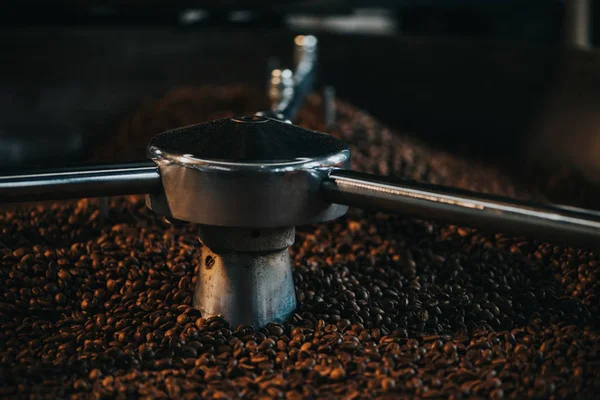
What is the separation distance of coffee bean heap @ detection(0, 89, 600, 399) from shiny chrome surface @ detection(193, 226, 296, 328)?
2 centimetres

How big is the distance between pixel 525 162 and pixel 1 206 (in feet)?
4.77

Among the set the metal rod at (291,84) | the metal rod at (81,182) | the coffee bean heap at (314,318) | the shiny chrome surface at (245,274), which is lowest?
the coffee bean heap at (314,318)

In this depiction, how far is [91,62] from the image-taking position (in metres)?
2.44

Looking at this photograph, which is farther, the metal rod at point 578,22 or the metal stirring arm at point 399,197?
the metal rod at point 578,22

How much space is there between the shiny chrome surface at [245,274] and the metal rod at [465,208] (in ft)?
0.38

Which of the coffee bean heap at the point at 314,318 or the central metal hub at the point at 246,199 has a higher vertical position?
the central metal hub at the point at 246,199

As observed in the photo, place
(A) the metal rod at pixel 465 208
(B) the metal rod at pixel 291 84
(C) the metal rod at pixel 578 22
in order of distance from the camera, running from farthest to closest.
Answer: (C) the metal rod at pixel 578 22
(B) the metal rod at pixel 291 84
(A) the metal rod at pixel 465 208

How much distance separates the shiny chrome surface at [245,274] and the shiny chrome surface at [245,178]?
6 cm

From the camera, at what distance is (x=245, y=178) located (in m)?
0.95

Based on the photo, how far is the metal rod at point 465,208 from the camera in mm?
836

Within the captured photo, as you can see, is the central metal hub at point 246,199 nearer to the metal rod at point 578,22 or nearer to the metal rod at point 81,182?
the metal rod at point 81,182

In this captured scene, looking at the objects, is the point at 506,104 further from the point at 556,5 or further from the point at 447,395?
the point at 447,395

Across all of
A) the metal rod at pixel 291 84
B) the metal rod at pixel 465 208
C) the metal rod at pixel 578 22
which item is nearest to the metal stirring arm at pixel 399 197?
the metal rod at pixel 465 208

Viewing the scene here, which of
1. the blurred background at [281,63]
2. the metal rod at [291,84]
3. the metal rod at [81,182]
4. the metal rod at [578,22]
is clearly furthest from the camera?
the metal rod at [578,22]
